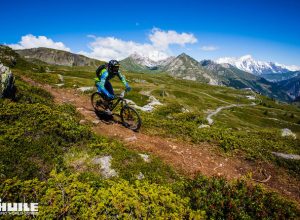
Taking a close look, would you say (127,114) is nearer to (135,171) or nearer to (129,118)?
(129,118)

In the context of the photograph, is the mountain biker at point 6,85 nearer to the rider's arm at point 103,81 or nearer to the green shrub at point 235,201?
the rider's arm at point 103,81

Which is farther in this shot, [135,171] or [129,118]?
[129,118]

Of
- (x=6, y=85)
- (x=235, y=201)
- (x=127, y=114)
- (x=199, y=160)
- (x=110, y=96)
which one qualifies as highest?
(x=6, y=85)

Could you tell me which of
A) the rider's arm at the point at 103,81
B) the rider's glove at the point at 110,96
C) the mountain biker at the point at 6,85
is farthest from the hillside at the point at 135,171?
the rider's arm at the point at 103,81

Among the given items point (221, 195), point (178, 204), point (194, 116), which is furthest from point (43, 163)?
point (194, 116)

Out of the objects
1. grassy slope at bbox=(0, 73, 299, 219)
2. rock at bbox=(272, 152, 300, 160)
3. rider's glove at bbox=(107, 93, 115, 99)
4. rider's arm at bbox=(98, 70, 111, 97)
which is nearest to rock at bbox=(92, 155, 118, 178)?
grassy slope at bbox=(0, 73, 299, 219)

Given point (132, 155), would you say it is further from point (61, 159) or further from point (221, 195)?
point (221, 195)

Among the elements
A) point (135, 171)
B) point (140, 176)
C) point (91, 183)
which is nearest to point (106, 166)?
point (135, 171)

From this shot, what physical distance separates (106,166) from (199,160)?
5462 mm

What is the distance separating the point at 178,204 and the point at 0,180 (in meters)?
6.32

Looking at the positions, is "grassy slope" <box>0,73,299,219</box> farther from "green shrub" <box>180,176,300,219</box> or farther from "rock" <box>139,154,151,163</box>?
"rock" <box>139,154,151,163</box>

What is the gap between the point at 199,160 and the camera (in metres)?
12.9

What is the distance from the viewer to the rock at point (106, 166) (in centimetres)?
1010

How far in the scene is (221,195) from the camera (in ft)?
30.2
